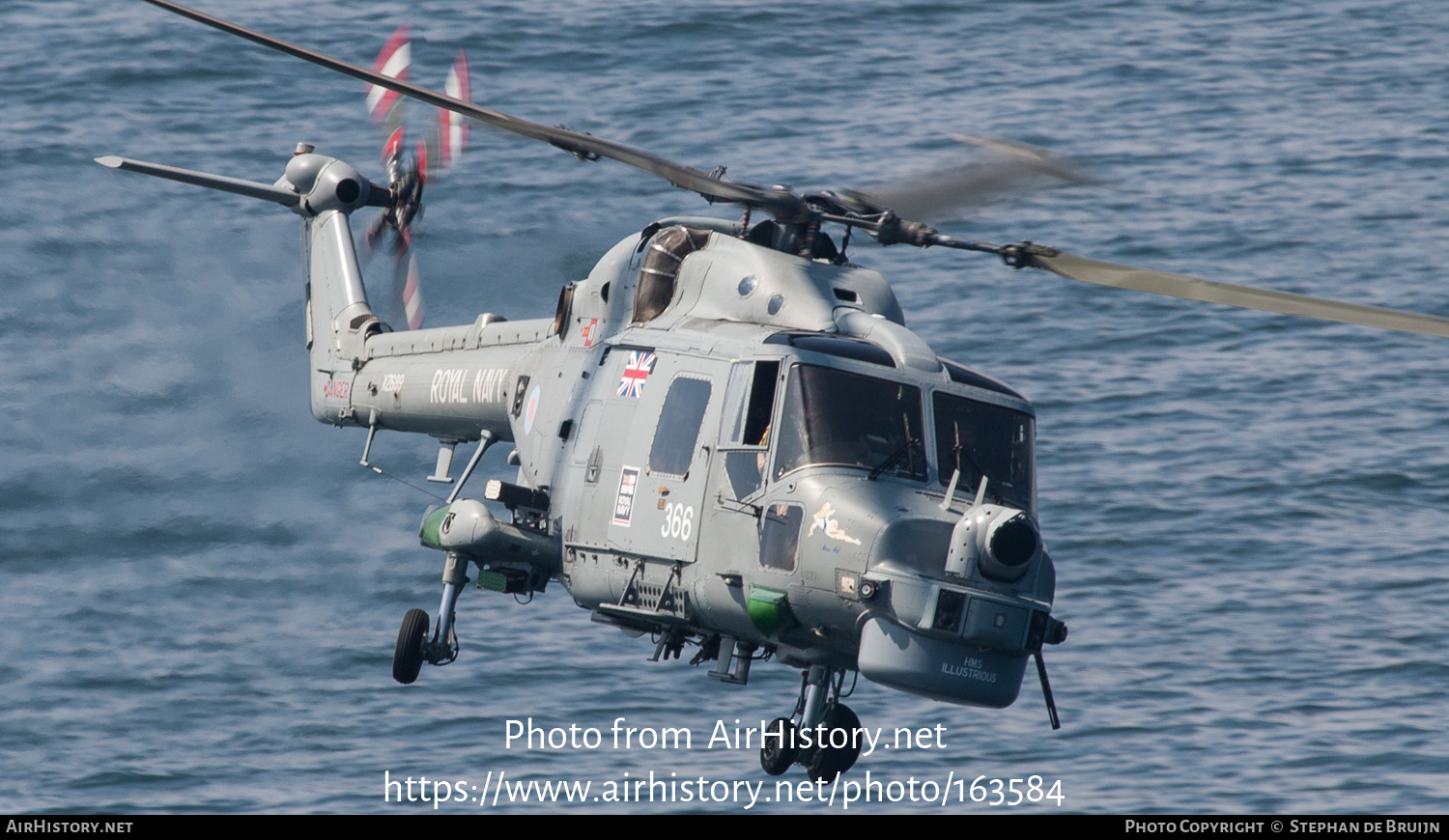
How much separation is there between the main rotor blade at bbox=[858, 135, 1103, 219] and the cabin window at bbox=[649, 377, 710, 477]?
2057mm

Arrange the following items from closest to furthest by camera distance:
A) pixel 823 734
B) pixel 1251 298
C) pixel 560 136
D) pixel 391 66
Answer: pixel 1251 298, pixel 560 136, pixel 823 734, pixel 391 66

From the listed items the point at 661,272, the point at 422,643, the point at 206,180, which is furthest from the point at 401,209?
the point at 661,272

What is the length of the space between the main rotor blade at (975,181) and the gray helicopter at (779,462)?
32 mm

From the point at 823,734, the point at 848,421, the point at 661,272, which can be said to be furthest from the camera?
the point at 661,272

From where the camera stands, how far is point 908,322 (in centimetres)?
3269

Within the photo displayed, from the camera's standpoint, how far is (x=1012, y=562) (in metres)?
12.2

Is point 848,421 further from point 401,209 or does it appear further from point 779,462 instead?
point 401,209

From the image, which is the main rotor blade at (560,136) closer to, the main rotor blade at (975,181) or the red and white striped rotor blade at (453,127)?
the main rotor blade at (975,181)

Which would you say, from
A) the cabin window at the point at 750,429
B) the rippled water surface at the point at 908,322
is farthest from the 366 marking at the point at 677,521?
the rippled water surface at the point at 908,322

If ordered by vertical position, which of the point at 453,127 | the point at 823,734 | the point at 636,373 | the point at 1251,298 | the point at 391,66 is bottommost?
the point at 823,734

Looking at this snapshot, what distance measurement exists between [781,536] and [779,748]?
264cm

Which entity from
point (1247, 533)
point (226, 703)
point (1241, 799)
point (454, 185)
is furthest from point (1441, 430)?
point (226, 703)

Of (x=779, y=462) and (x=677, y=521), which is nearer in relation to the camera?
(x=779, y=462)

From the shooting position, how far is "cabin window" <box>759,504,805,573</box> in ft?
41.7
